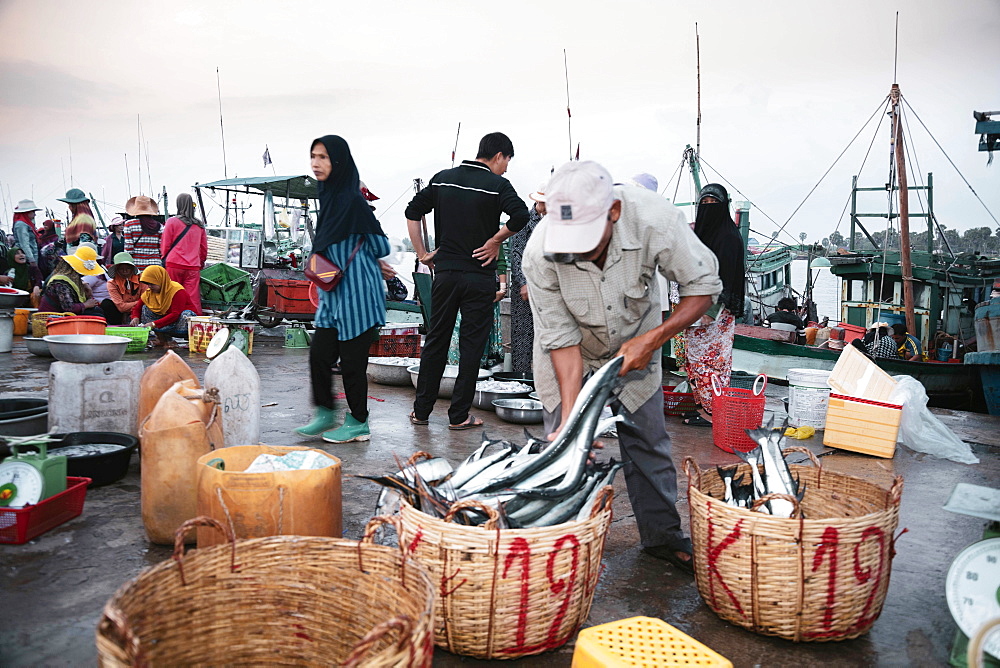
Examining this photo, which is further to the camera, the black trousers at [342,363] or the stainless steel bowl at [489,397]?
the stainless steel bowl at [489,397]

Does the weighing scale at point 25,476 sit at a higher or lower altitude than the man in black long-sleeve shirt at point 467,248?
lower

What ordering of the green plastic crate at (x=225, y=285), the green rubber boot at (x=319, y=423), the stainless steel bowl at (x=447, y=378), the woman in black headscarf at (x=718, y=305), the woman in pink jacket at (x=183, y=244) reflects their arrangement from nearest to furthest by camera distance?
the green rubber boot at (x=319, y=423), the woman in black headscarf at (x=718, y=305), the stainless steel bowl at (x=447, y=378), the woman in pink jacket at (x=183, y=244), the green plastic crate at (x=225, y=285)

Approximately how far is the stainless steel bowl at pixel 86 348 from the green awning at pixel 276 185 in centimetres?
957

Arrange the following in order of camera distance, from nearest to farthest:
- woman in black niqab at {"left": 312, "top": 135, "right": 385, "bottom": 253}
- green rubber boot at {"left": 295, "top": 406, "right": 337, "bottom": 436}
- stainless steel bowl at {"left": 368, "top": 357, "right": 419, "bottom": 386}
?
woman in black niqab at {"left": 312, "top": 135, "right": 385, "bottom": 253}, green rubber boot at {"left": 295, "top": 406, "right": 337, "bottom": 436}, stainless steel bowl at {"left": 368, "top": 357, "right": 419, "bottom": 386}

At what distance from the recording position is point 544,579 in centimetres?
222

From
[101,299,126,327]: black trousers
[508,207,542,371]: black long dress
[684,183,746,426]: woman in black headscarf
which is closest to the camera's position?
[684,183,746,426]: woman in black headscarf

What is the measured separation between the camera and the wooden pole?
38.6 ft

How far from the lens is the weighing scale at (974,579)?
2238 mm

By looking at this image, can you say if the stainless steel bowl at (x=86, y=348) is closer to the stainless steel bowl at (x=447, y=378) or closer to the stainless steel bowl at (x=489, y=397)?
the stainless steel bowl at (x=447, y=378)

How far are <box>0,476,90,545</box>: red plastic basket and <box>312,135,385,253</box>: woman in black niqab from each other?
2036 mm

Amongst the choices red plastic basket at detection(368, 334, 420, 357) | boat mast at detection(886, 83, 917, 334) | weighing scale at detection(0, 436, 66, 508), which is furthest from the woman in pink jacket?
boat mast at detection(886, 83, 917, 334)

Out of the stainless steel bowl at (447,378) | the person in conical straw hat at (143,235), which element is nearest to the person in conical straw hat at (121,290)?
the person in conical straw hat at (143,235)

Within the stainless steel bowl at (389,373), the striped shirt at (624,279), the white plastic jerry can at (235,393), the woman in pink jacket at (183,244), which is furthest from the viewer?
the woman in pink jacket at (183,244)

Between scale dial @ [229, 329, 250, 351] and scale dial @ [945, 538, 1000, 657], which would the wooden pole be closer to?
scale dial @ [229, 329, 250, 351]
